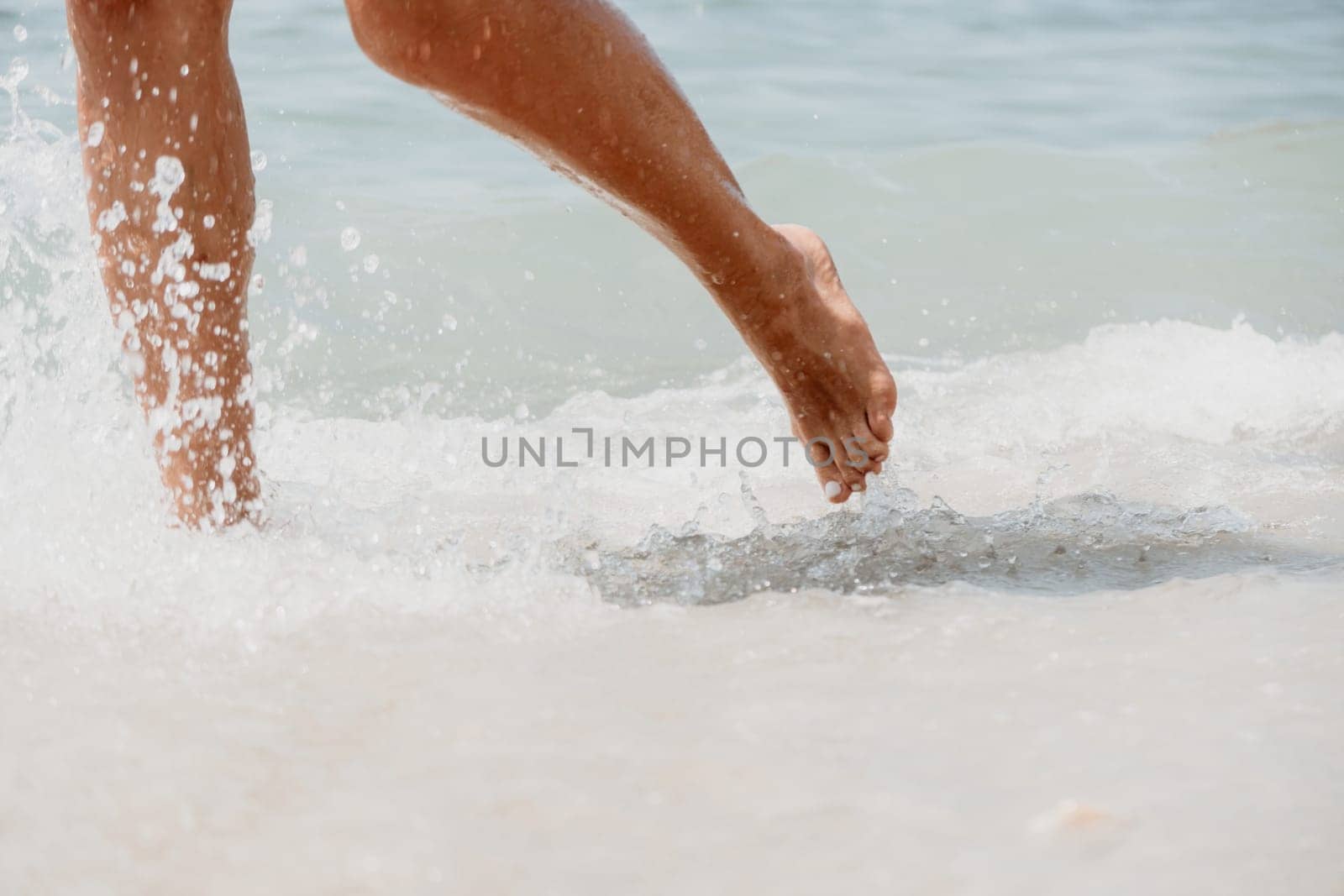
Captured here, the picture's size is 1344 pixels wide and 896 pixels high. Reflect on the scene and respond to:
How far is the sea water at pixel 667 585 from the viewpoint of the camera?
79 centimetres

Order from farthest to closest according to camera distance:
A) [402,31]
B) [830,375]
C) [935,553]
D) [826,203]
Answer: [826,203] → [830,375] → [935,553] → [402,31]

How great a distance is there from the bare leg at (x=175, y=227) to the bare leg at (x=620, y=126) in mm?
208

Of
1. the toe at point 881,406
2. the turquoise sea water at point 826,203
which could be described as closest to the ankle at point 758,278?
the toe at point 881,406

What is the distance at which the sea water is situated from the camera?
0.79m

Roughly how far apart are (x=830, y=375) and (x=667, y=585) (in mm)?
390

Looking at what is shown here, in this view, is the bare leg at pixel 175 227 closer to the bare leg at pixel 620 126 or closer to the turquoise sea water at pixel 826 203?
the bare leg at pixel 620 126

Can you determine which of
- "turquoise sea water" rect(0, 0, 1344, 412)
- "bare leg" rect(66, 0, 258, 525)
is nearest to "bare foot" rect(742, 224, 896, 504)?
"bare leg" rect(66, 0, 258, 525)

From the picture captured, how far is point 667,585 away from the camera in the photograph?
4.38 feet

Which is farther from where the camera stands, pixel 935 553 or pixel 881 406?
pixel 881 406

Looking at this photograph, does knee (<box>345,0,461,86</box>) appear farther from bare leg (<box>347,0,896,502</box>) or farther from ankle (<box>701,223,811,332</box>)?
ankle (<box>701,223,811,332</box>)

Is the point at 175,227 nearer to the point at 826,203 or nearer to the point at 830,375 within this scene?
the point at 830,375

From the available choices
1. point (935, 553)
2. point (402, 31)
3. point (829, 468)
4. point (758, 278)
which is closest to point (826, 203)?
point (829, 468)

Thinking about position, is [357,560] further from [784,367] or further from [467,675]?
[784,367]

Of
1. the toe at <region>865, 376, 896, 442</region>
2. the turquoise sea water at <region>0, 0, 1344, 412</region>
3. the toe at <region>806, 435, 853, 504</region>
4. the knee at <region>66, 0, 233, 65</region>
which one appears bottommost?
the turquoise sea water at <region>0, 0, 1344, 412</region>
